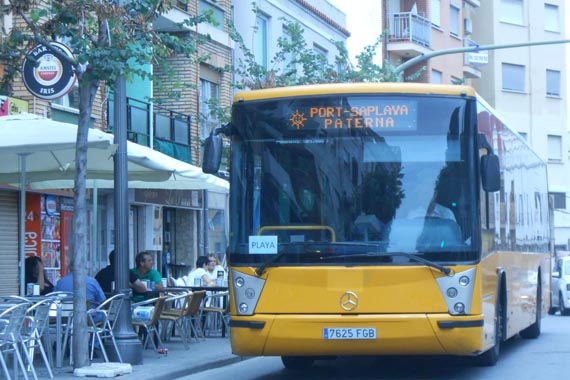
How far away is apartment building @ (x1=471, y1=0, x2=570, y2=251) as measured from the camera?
2194 inches

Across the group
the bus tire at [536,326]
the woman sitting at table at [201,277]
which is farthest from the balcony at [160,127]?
the bus tire at [536,326]

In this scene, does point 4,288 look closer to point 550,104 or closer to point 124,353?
point 124,353

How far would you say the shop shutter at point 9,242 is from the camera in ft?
65.4

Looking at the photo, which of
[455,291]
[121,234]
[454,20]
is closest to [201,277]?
[121,234]

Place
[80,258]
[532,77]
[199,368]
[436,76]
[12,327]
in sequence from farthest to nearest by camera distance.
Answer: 1. [532,77]
2. [436,76]
3. [199,368]
4. [80,258]
5. [12,327]

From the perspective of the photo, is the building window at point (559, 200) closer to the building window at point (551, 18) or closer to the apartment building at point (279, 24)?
the building window at point (551, 18)

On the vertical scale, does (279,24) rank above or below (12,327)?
above

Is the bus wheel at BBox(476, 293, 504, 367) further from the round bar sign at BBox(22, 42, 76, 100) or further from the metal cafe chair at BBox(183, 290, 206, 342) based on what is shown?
the round bar sign at BBox(22, 42, 76, 100)

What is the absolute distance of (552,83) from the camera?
191 ft

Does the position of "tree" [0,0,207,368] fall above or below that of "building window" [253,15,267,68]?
below

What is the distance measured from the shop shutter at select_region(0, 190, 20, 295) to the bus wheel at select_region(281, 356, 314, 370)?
7719 millimetres

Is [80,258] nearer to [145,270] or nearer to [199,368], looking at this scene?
[199,368]

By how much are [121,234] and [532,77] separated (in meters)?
45.8

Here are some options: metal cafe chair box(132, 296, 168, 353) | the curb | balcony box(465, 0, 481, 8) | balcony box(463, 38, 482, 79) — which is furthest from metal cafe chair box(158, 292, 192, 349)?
balcony box(465, 0, 481, 8)
